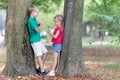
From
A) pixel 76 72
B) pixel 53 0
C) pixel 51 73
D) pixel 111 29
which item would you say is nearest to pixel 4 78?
pixel 51 73

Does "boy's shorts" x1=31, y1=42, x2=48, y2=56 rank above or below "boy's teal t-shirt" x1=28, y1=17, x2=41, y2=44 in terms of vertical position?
below

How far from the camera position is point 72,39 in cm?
913

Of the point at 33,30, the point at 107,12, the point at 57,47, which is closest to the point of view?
the point at 33,30

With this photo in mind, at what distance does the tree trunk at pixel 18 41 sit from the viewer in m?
9.12

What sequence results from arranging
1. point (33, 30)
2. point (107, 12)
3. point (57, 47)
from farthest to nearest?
point (107, 12) → point (57, 47) → point (33, 30)

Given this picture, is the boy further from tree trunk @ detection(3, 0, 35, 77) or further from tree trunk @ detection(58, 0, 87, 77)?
tree trunk @ detection(58, 0, 87, 77)

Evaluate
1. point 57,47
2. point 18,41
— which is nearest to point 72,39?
point 57,47

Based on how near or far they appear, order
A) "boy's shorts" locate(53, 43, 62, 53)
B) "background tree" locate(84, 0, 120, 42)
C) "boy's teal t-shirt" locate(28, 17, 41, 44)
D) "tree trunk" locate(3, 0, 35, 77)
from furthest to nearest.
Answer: "background tree" locate(84, 0, 120, 42) → "boy's shorts" locate(53, 43, 62, 53) → "tree trunk" locate(3, 0, 35, 77) → "boy's teal t-shirt" locate(28, 17, 41, 44)

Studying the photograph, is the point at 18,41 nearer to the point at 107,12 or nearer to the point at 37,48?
the point at 37,48

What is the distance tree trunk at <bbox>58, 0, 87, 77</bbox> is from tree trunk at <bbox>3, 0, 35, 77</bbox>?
990 mm

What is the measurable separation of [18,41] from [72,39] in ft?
4.56

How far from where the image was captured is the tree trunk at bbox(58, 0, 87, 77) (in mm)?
9125

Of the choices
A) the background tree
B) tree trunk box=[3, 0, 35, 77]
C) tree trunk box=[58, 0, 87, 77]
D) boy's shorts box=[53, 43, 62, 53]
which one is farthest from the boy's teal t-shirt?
the background tree

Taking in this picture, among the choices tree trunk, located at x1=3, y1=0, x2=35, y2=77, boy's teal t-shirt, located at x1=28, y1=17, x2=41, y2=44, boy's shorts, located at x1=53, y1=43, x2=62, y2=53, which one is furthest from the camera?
boy's shorts, located at x1=53, y1=43, x2=62, y2=53
